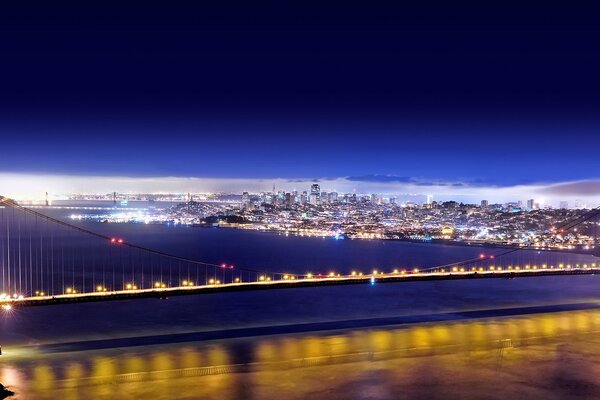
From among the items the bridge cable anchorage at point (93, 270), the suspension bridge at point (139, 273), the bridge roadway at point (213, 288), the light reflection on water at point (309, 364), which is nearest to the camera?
the light reflection on water at point (309, 364)

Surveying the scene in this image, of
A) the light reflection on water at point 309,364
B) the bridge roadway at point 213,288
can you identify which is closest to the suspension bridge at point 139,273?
the bridge roadway at point 213,288

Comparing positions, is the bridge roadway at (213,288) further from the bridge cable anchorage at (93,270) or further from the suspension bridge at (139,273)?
the bridge cable anchorage at (93,270)

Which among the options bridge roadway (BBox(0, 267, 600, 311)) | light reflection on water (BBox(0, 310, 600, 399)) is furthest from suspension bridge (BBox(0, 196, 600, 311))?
light reflection on water (BBox(0, 310, 600, 399))

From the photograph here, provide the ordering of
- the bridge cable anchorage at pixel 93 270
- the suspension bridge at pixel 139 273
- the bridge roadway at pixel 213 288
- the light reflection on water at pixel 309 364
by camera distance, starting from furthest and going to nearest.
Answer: the bridge cable anchorage at pixel 93 270 → the suspension bridge at pixel 139 273 → the bridge roadway at pixel 213 288 → the light reflection on water at pixel 309 364

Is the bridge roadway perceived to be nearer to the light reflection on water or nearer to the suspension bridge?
the suspension bridge

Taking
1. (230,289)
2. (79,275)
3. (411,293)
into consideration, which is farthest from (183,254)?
(230,289)
